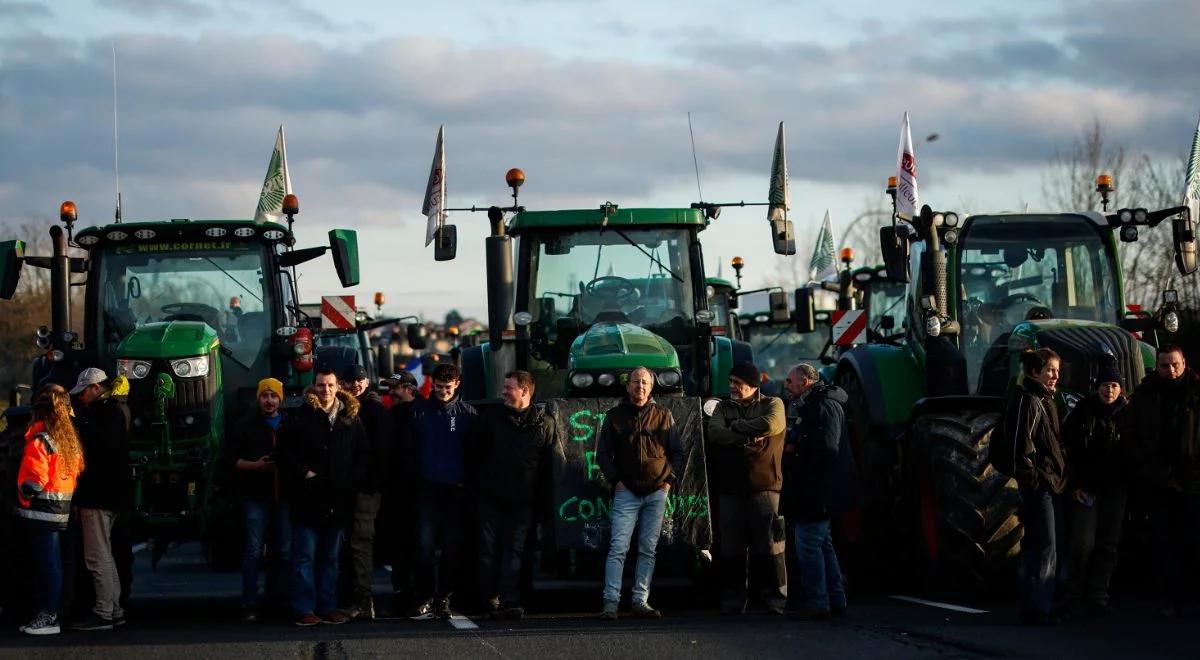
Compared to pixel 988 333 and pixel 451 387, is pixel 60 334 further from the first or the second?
pixel 988 333

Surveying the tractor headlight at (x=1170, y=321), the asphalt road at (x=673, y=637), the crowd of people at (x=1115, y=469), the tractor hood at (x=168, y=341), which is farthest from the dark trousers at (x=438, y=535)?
the tractor headlight at (x=1170, y=321)

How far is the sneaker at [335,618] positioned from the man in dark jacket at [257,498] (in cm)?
42

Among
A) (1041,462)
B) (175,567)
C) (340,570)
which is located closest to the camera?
(1041,462)

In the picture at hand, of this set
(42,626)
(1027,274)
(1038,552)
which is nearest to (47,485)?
(42,626)

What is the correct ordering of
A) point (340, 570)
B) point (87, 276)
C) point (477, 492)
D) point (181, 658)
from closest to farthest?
1. point (181, 658)
2. point (477, 492)
3. point (340, 570)
4. point (87, 276)

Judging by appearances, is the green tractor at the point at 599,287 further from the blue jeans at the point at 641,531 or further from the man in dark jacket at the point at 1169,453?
the man in dark jacket at the point at 1169,453

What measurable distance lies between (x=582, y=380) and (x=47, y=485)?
3889 mm

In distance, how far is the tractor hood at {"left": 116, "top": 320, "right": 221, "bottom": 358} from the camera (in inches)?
560

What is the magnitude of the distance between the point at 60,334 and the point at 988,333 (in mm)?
7367

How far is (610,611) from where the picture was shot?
1240cm

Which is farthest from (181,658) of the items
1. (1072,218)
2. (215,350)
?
(1072,218)

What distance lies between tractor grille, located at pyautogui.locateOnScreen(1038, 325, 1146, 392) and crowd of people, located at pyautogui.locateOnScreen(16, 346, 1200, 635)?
13 centimetres

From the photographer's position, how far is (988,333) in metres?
14.7

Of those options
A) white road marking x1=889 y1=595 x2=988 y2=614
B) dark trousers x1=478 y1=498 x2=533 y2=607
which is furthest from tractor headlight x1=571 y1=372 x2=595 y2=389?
white road marking x1=889 y1=595 x2=988 y2=614
